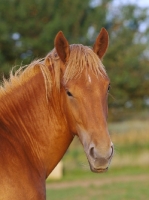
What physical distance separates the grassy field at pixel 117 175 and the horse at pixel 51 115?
7.82 metres

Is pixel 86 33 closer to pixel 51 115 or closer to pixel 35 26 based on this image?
pixel 35 26

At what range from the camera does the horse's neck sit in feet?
11.8

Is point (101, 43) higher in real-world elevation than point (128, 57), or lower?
higher

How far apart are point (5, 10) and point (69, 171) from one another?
869cm

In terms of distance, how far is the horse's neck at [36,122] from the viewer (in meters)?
3.60

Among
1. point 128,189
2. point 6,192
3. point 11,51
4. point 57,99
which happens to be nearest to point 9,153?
point 6,192

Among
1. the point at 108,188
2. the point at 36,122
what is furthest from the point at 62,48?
the point at 108,188

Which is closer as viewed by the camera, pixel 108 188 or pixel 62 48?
pixel 62 48

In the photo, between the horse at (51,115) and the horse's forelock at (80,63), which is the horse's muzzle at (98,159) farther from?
the horse's forelock at (80,63)

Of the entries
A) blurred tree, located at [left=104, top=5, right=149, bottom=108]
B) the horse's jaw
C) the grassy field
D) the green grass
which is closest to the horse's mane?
the horse's jaw

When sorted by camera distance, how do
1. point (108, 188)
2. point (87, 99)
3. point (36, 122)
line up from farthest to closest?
point (108, 188) → point (36, 122) → point (87, 99)

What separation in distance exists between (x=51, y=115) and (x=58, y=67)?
0.42 metres

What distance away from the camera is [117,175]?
1734cm

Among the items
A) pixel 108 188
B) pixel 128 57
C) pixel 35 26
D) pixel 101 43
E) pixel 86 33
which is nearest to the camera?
pixel 101 43
